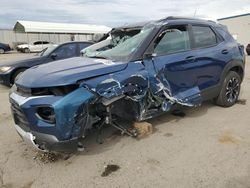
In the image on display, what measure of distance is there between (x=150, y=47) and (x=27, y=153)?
2.38m

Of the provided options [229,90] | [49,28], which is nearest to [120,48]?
[229,90]

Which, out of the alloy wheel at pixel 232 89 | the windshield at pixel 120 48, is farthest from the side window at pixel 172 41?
the alloy wheel at pixel 232 89

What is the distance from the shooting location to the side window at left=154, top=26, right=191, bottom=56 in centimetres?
457

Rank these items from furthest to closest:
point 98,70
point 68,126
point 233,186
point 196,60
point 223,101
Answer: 1. point 223,101
2. point 196,60
3. point 98,70
4. point 68,126
5. point 233,186

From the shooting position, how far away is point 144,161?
3.75 meters

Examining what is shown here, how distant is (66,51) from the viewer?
9.61 m

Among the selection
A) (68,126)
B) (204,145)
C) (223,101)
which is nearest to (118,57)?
(68,126)

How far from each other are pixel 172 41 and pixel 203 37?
91cm

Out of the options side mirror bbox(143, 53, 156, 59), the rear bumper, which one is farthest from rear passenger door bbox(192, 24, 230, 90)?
the rear bumper

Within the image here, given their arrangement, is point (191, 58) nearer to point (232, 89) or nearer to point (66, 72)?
point (232, 89)

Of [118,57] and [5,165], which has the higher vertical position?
[118,57]

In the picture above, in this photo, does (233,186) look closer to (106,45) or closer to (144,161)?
(144,161)

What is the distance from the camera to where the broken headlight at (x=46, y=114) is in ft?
11.1

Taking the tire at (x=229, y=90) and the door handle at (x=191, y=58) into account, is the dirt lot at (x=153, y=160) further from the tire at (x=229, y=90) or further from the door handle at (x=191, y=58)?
the door handle at (x=191, y=58)
